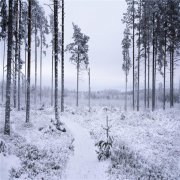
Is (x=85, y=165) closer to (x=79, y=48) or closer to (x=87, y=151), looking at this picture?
(x=87, y=151)

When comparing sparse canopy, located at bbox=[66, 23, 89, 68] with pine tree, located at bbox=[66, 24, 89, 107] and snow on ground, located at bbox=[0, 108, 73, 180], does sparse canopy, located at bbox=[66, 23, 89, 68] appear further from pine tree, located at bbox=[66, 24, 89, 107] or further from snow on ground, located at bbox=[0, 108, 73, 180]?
snow on ground, located at bbox=[0, 108, 73, 180]

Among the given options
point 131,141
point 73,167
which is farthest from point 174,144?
point 73,167

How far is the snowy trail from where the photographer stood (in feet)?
35.3

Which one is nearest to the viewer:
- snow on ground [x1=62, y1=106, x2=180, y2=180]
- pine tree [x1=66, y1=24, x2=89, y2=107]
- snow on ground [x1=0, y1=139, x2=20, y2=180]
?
snow on ground [x1=0, y1=139, x2=20, y2=180]

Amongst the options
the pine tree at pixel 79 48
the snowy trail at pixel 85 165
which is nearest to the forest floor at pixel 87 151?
the snowy trail at pixel 85 165

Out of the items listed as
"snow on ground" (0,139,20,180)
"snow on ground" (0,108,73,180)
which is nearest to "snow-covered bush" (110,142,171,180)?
"snow on ground" (0,108,73,180)

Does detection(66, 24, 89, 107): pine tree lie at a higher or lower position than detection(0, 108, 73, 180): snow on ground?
higher

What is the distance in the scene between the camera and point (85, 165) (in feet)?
40.0

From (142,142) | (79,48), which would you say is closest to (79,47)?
(79,48)

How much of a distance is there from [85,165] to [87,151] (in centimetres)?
246

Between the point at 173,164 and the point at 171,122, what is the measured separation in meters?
11.5

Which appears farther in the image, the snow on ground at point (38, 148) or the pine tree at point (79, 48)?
the pine tree at point (79, 48)

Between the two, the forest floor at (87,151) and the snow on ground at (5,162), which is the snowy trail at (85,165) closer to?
the forest floor at (87,151)

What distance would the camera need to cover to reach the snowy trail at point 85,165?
10.8 meters
